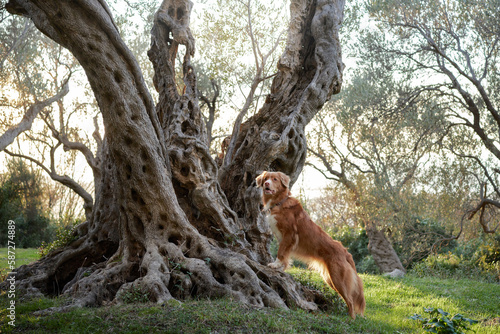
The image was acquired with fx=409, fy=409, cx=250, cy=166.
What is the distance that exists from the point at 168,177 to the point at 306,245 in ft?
8.33

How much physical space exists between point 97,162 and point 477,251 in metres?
14.6

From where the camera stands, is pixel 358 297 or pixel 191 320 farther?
pixel 358 297

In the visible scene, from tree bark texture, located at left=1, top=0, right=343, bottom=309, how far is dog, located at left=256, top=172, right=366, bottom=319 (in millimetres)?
495

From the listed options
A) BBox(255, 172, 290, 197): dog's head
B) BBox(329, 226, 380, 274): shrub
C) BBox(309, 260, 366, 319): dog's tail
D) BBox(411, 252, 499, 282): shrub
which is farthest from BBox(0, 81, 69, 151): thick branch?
BBox(411, 252, 499, 282): shrub

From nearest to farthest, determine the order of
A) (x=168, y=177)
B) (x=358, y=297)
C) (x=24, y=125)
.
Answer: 1. (x=358, y=297)
2. (x=168, y=177)
3. (x=24, y=125)

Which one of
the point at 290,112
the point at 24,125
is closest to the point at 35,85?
the point at 24,125

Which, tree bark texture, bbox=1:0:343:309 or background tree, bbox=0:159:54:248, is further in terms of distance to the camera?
background tree, bbox=0:159:54:248

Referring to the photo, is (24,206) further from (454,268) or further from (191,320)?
(454,268)

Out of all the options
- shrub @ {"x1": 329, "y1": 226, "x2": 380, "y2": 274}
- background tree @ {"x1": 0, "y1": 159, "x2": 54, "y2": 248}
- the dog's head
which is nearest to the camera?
the dog's head

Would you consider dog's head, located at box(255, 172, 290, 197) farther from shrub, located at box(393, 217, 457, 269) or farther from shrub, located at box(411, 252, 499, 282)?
shrub, located at box(411, 252, 499, 282)

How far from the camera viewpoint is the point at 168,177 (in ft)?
22.6

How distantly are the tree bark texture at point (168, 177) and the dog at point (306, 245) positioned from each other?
1.62 ft

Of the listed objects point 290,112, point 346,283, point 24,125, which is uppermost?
point 24,125

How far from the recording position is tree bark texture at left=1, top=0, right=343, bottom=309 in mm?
5984
